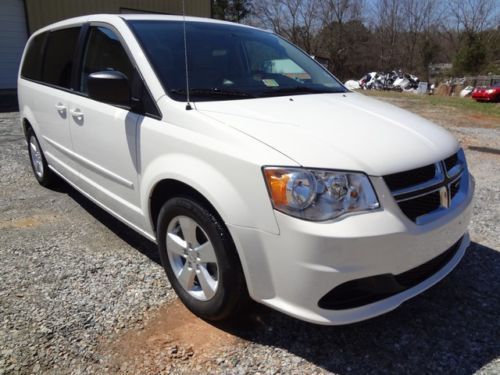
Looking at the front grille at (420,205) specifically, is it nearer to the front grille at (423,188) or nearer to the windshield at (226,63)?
the front grille at (423,188)

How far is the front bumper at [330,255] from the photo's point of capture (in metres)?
1.85

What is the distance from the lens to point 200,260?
235 cm

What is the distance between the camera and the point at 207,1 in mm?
20109

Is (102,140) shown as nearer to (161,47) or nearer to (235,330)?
(161,47)

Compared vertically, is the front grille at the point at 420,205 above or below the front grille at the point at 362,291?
above

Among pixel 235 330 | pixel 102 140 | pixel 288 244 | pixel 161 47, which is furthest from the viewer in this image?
pixel 102 140

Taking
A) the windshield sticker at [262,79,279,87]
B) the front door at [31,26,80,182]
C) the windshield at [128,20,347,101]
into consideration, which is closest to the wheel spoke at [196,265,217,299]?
the windshield at [128,20,347,101]

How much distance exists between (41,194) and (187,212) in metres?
3.09

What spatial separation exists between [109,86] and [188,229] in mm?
962

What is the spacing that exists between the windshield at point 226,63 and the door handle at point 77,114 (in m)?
0.79

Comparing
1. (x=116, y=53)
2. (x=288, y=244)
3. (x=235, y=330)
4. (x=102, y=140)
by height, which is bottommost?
(x=235, y=330)

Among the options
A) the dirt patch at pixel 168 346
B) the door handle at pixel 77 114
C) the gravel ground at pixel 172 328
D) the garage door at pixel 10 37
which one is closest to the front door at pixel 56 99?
the door handle at pixel 77 114

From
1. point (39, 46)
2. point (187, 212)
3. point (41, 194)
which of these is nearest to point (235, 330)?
point (187, 212)

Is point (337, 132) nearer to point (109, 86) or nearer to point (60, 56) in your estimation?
point (109, 86)
